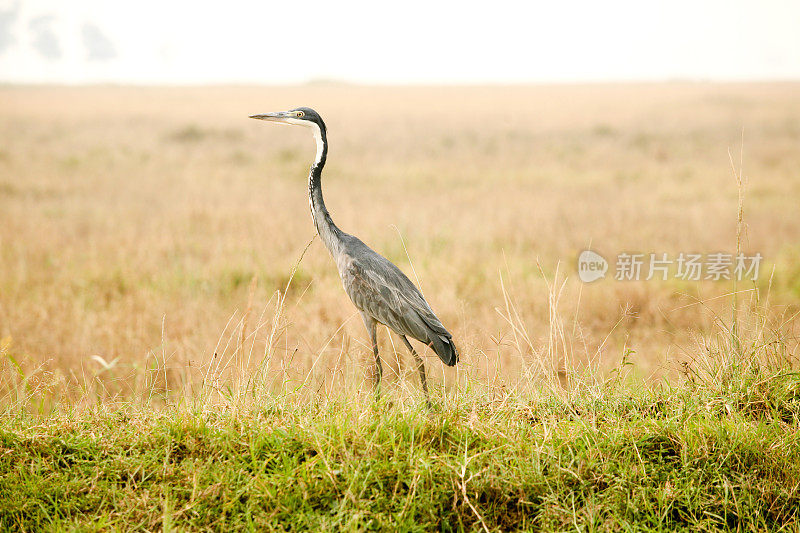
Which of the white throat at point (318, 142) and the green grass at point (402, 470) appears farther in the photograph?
the white throat at point (318, 142)

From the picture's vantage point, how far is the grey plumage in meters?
3.89

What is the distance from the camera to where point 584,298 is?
292 inches

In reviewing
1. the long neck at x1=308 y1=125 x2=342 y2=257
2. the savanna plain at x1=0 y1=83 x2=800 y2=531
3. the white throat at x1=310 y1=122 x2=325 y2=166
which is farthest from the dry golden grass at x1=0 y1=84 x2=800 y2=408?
the white throat at x1=310 y1=122 x2=325 y2=166

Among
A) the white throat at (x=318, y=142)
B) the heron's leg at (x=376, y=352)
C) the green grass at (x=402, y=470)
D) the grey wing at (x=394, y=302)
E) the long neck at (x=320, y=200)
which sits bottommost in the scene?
the green grass at (x=402, y=470)

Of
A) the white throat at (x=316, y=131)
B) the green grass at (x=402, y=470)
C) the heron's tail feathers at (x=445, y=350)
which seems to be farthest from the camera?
the white throat at (x=316, y=131)

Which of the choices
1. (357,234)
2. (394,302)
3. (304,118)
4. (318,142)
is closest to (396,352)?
(394,302)

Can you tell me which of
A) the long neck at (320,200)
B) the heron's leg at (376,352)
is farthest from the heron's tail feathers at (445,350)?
the long neck at (320,200)

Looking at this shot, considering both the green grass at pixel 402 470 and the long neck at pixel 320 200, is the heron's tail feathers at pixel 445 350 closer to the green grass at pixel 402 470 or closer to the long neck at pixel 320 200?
the green grass at pixel 402 470

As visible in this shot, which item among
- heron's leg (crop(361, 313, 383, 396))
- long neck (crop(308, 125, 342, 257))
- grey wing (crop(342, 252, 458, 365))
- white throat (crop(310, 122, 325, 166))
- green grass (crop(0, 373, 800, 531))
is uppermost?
white throat (crop(310, 122, 325, 166))

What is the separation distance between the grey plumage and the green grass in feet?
1.28

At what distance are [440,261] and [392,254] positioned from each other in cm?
80

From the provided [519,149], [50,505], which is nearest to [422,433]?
[50,505]

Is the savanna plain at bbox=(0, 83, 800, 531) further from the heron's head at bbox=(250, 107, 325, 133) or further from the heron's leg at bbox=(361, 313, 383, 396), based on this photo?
the heron's head at bbox=(250, 107, 325, 133)

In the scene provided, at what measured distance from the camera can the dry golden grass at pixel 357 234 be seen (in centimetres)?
547
